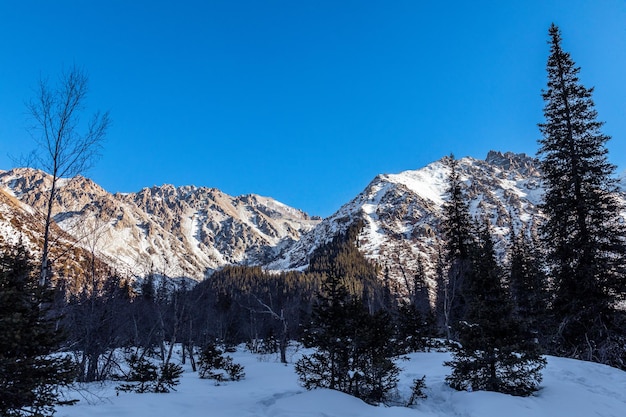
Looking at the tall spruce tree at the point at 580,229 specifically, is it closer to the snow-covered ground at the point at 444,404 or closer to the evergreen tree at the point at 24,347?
the snow-covered ground at the point at 444,404

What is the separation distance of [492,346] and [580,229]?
327 inches

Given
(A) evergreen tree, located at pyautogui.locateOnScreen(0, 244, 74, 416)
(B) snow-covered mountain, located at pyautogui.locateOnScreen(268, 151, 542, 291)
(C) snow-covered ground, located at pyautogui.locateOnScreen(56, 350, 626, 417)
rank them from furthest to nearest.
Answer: (B) snow-covered mountain, located at pyautogui.locateOnScreen(268, 151, 542, 291) < (C) snow-covered ground, located at pyautogui.locateOnScreen(56, 350, 626, 417) < (A) evergreen tree, located at pyautogui.locateOnScreen(0, 244, 74, 416)

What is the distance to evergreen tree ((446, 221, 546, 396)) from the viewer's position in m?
10.0

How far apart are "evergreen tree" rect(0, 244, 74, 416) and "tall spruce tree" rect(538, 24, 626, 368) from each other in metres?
17.2

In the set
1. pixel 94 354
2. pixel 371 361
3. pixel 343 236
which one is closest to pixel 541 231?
pixel 371 361

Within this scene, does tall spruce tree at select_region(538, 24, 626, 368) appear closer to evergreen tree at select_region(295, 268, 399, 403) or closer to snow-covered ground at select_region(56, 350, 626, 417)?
snow-covered ground at select_region(56, 350, 626, 417)

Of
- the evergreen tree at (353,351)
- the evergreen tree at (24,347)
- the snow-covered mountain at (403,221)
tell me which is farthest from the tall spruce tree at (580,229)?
the snow-covered mountain at (403,221)

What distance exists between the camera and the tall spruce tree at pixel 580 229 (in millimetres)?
13938

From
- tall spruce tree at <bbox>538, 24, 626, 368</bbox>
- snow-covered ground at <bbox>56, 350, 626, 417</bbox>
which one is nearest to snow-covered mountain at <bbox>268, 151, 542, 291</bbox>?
tall spruce tree at <bbox>538, 24, 626, 368</bbox>

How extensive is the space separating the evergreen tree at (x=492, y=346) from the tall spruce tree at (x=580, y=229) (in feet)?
17.9

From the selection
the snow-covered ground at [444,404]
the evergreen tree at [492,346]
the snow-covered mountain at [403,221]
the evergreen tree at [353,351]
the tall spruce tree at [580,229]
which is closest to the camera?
the snow-covered ground at [444,404]

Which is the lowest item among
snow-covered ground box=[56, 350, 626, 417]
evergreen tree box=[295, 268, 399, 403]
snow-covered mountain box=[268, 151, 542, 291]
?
snow-covered ground box=[56, 350, 626, 417]

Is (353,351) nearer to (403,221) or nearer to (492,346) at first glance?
(492,346)

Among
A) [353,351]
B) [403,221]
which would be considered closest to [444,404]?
[353,351]
